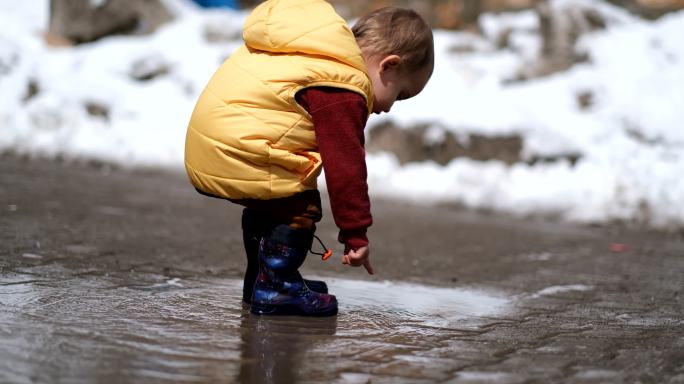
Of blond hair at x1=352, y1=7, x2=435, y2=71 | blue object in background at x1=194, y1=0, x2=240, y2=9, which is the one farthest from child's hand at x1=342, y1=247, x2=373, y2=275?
blue object in background at x1=194, y1=0, x2=240, y2=9

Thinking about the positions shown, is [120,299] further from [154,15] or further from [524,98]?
[154,15]

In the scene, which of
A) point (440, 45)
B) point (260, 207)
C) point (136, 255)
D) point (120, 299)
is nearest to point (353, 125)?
point (260, 207)

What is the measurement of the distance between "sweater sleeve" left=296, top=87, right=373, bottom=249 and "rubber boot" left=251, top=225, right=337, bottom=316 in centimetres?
17

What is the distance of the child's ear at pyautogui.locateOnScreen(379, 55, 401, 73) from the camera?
2.88 m

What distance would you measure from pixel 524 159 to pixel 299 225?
142 inches

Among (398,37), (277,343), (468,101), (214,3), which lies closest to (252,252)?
(277,343)

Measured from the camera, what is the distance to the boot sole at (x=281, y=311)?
2.71 m

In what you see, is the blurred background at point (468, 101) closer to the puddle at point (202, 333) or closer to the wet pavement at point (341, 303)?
the wet pavement at point (341, 303)

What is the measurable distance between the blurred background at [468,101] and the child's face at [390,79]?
108 inches

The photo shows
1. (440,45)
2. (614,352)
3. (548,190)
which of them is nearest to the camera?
(614,352)

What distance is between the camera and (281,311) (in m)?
2.73

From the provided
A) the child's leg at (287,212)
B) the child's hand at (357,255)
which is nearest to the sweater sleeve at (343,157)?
the child's hand at (357,255)

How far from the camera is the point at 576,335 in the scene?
2658mm

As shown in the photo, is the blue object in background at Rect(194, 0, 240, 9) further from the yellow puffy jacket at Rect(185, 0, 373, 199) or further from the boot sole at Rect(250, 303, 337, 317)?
the boot sole at Rect(250, 303, 337, 317)
